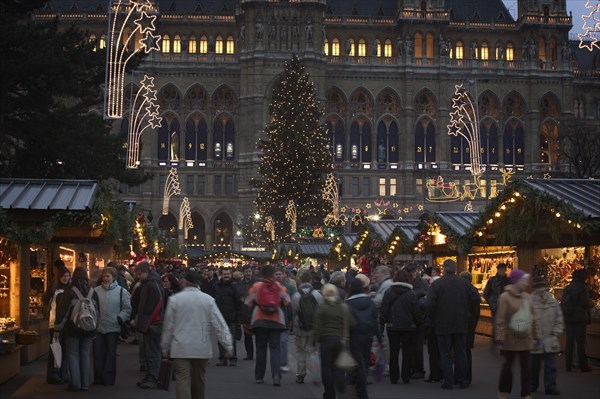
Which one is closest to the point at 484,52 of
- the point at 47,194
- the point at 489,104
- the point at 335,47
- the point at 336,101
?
the point at 489,104

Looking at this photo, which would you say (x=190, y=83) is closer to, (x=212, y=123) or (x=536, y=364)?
(x=212, y=123)

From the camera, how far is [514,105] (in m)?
85.9

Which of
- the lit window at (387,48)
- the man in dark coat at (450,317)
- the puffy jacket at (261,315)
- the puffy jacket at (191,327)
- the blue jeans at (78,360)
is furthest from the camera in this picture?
the lit window at (387,48)

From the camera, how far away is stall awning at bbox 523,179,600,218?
1748 centimetres

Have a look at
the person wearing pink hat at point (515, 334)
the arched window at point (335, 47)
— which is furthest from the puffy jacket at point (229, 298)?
the arched window at point (335, 47)

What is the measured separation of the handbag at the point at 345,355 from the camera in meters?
12.1

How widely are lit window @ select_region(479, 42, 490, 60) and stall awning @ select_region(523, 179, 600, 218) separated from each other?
2713 inches

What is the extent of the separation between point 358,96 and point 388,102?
248cm

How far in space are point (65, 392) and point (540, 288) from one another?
A: 6648 mm

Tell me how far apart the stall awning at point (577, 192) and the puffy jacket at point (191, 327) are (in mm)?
7975

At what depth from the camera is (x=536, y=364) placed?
14250 mm

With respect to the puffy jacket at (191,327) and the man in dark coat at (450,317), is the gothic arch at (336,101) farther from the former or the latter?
the puffy jacket at (191,327)

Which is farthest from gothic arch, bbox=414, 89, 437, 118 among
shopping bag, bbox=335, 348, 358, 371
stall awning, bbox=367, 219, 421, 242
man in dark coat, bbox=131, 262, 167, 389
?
shopping bag, bbox=335, 348, 358, 371

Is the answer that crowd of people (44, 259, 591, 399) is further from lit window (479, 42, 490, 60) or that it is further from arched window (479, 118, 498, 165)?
lit window (479, 42, 490, 60)
